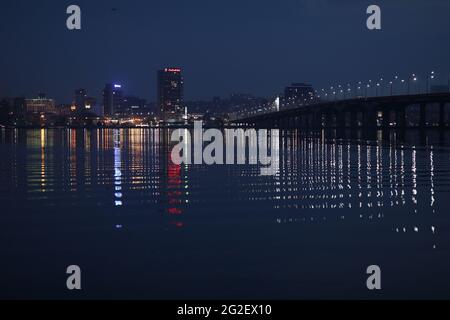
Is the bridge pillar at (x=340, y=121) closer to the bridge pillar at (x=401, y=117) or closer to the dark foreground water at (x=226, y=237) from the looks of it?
the bridge pillar at (x=401, y=117)

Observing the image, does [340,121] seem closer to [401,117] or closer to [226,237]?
[401,117]

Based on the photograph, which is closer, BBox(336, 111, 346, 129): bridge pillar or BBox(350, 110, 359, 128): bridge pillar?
BBox(336, 111, 346, 129): bridge pillar

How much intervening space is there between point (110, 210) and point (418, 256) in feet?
30.5

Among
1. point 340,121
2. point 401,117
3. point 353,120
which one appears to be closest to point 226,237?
point 401,117

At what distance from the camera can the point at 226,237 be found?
14.3m

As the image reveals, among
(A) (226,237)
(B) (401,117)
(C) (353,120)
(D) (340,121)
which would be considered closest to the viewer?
(A) (226,237)

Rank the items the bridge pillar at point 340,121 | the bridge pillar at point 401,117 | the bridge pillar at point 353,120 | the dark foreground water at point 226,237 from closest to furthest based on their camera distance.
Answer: the dark foreground water at point 226,237 → the bridge pillar at point 401,117 → the bridge pillar at point 340,121 → the bridge pillar at point 353,120

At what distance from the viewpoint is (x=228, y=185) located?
2583 cm

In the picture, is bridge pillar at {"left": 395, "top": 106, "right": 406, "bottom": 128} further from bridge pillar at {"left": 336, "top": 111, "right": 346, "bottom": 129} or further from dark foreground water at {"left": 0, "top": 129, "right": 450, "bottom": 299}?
dark foreground water at {"left": 0, "top": 129, "right": 450, "bottom": 299}

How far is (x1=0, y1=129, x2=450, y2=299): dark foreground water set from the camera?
10.4 meters

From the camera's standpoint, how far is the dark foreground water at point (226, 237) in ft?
34.1

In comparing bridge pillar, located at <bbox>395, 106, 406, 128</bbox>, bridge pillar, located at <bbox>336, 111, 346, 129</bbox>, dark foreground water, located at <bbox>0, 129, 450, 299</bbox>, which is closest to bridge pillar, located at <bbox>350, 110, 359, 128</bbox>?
bridge pillar, located at <bbox>336, 111, 346, 129</bbox>

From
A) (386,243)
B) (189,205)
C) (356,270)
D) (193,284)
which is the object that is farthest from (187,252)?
(189,205)

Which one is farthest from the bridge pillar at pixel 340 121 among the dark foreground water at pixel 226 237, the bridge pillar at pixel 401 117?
the dark foreground water at pixel 226 237
